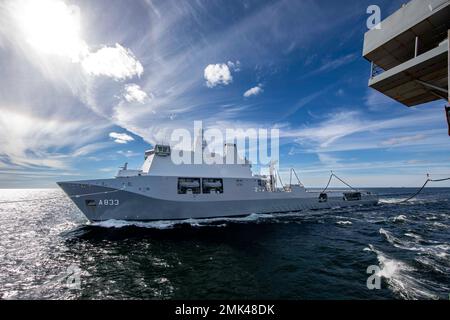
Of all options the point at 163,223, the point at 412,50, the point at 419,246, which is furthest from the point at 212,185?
the point at 412,50

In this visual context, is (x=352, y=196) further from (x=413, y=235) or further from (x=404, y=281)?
(x=404, y=281)

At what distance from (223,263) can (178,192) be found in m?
11.5

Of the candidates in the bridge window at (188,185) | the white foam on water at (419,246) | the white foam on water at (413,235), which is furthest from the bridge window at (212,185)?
the white foam on water at (413,235)

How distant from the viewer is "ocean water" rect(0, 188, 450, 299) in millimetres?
7480

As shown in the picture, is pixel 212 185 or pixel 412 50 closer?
pixel 412 50

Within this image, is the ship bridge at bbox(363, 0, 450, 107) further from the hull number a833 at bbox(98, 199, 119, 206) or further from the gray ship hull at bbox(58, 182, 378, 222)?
the hull number a833 at bbox(98, 199, 119, 206)

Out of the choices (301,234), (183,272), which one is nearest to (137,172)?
(183,272)

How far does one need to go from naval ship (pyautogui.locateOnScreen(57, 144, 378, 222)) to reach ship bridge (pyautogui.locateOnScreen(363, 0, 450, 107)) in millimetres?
17368

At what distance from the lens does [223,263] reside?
10.2 m

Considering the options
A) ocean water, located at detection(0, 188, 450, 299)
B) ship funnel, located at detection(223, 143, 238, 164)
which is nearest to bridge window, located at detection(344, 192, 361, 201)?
ocean water, located at detection(0, 188, 450, 299)

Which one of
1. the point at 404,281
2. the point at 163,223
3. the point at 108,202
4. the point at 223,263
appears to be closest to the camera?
the point at 404,281

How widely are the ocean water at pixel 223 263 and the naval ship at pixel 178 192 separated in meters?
2.25

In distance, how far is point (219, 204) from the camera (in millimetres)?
21969

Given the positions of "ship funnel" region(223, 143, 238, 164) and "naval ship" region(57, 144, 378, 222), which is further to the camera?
"ship funnel" region(223, 143, 238, 164)
